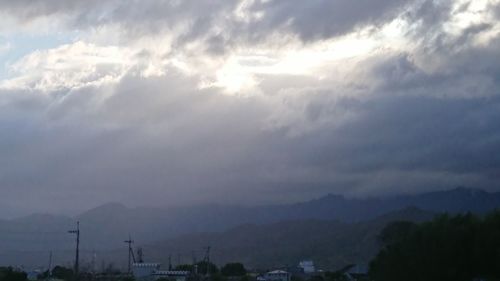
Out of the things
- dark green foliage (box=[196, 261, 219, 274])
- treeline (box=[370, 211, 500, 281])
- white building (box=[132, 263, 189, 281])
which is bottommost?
treeline (box=[370, 211, 500, 281])

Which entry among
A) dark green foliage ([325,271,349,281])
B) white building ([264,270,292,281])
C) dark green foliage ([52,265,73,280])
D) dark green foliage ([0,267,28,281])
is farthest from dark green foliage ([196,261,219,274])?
dark green foliage ([0,267,28,281])

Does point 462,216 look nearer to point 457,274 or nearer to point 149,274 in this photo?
point 457,274

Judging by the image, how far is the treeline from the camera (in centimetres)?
6372

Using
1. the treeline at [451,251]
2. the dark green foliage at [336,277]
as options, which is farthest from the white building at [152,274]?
the treeline at [451,251]

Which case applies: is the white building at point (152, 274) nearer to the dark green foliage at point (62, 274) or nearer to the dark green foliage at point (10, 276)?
the dark green foliage at point (62, 274)

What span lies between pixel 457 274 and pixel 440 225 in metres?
5.74

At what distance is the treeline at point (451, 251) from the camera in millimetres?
63719

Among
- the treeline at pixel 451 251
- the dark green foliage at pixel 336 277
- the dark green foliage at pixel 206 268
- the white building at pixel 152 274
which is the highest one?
the dark green foliage at pixel 206 268

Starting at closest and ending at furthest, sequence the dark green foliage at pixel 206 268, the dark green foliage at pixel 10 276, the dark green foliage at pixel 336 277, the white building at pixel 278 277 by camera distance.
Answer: the dark green foliage at pixel 10 276
the dark green foliage at pixel 336 277
the white building at pixel 278 277
the dark green foliage at pixel 206 268

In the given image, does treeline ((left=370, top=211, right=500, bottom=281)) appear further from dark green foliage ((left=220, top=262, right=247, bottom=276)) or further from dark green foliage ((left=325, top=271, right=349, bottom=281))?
dark green foliage ((left=220, top=262, right=247, bottom=276))

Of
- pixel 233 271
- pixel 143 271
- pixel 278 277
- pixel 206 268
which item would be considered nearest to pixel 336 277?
pixel 278 277

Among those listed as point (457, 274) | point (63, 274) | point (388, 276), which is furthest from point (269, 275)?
point (457, 274)

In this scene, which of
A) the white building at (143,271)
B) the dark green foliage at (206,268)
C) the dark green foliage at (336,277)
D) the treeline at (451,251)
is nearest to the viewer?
the treeline at (451,251)

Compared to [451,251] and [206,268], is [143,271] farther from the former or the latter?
[451,251]
